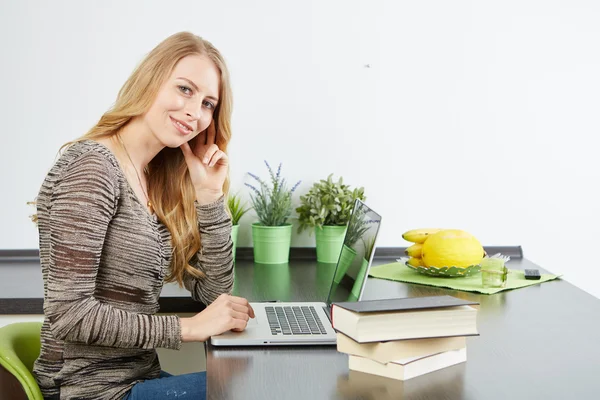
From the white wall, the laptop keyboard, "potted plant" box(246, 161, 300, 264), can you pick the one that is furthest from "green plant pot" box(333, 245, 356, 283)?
the white wall

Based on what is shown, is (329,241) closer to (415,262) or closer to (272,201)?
(272,201)

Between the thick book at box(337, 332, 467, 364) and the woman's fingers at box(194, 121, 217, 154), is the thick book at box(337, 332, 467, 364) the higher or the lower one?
the lower one

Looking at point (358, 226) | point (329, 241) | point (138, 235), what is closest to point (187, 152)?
point (138, 235)

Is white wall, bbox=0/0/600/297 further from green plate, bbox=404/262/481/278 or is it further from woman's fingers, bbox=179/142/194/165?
woman's fingers, bbox=179/142/194/165

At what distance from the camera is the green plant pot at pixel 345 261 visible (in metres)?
1.77

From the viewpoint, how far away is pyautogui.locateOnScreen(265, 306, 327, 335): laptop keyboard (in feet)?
4.93

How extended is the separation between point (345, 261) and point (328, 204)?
67 centimetres

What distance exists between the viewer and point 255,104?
256cm

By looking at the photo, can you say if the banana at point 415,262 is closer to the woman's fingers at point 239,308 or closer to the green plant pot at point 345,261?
the green plant pot at point 345,261

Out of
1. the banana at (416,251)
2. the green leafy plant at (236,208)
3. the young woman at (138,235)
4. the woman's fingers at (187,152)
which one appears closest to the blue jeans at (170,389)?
the young woman at (138,235)

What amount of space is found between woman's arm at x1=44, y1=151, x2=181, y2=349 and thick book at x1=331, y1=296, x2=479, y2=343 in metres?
0.43

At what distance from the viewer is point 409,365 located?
3.96 ft

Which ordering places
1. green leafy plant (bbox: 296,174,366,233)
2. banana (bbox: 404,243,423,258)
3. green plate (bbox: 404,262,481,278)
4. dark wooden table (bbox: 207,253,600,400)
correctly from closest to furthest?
dark wooden table (bbox: 207,253,600,400), green plate (bbox: 404,262,481,278), banana (bbox: 404,243,423,258), green leafy plant (bbox: 296,174,366,233)

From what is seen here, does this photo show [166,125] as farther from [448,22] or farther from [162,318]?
[448,22]
